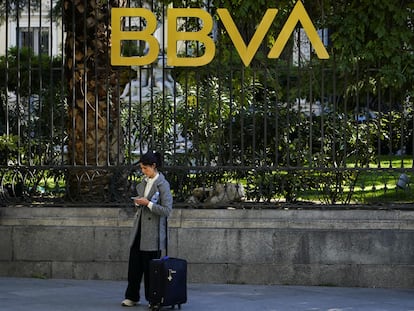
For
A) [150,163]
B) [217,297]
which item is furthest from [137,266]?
[217,297]

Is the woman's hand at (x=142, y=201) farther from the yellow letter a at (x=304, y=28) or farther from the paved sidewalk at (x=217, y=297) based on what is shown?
the yellow letter a at (x=304, y=28)

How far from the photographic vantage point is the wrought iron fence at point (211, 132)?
11.3 metres

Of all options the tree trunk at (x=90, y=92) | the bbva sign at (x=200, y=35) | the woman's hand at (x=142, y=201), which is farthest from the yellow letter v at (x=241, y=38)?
the woman's hand at (x=142, y=201)

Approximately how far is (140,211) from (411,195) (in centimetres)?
358

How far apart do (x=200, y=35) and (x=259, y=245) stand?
8.25ft

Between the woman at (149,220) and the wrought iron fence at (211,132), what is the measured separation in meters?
1.92

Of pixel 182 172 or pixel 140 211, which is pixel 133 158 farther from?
pixel 140 211

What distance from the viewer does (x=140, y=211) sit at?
935 cm

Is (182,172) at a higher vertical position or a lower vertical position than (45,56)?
lower

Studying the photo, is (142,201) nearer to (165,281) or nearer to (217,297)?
(165,281)

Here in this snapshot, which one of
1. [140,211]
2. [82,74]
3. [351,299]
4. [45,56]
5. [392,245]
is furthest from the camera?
[45,56]

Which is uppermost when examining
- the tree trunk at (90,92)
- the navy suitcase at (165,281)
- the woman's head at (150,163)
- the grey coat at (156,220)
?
the tree trunk at (90,92)

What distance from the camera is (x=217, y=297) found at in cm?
1020

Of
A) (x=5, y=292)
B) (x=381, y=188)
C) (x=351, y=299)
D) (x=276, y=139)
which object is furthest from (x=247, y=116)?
(x=5, y=292)
